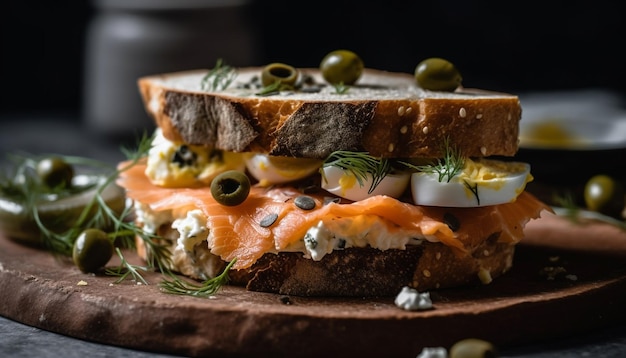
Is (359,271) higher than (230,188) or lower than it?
lower

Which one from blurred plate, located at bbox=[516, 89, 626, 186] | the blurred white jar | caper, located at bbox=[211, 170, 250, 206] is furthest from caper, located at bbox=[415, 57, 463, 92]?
the blurred white jar

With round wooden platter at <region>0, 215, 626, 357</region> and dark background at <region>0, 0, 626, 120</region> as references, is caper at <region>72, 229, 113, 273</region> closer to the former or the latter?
round wooden platter at <region>0, 215, 626, 357</region>

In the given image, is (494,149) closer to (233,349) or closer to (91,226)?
(233,349)

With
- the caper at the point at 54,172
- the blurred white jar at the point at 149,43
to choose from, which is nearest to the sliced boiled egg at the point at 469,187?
the caper at the point at 54,172

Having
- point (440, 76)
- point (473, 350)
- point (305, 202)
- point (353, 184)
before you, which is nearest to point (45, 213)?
point (305, 202)

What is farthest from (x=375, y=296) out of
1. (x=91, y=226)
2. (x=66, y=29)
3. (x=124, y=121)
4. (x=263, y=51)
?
(x=66, y=29)

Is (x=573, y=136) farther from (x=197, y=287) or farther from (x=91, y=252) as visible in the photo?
(x=91, y=252)

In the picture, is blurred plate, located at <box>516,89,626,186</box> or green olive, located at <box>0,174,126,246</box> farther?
blurred plate, located at <box>516,89,626,186</box>
